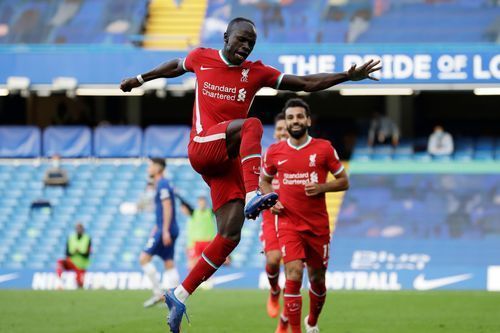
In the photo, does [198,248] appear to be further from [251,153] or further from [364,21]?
[251,153]

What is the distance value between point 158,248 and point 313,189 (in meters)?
5.43

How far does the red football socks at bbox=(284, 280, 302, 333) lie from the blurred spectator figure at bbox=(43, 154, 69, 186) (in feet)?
55.0

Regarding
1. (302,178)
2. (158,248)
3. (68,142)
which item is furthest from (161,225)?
(68,142)

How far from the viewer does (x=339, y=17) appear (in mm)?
27859

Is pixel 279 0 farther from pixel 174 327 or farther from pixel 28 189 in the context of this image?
pixel 174 327

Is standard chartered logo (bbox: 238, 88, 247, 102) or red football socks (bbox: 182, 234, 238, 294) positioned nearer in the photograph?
standard chartered logo (bbox: 238, 88, 247, 102)

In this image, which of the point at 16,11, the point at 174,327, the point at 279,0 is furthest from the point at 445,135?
the point at 174,327

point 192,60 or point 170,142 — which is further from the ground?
A: point 192,60

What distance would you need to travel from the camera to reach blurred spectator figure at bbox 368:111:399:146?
89.8 feet

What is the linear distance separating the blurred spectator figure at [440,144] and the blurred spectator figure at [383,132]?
33.7 inches

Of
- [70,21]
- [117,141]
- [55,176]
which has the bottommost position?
[55,176]

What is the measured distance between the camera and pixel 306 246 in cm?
1152

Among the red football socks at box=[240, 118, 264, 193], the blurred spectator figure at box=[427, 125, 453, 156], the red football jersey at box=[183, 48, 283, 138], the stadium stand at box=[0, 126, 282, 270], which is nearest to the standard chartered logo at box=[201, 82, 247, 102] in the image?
the red football jersey at box=[183, 48, 283, 138]

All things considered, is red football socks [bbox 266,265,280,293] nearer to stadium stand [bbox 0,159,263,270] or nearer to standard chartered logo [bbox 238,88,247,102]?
standard chartered logo [bbox 238,88,247,102]
